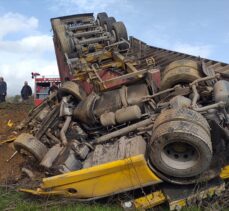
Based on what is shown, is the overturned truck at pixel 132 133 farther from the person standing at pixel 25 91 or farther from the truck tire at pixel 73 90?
the person standing at pixel 25 91

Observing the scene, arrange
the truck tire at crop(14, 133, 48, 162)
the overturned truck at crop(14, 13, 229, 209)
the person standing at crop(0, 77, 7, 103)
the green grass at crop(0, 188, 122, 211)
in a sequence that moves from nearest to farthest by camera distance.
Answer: the overturned truck at crop(14, 13, 229, 209) < the green grass at crop(0, 188, 122, 211) < the truck tire at crop(14, 133, 48, 162) < the person standing at crop(0, 77, 7, 103)

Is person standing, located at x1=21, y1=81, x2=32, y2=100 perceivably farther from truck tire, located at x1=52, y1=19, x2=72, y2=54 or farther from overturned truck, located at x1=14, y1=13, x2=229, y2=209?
overturned truck, located at x1=14, y1=13, x2=229, y2=209

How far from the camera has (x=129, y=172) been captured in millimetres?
4438

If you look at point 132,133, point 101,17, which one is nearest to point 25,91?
point 101,17

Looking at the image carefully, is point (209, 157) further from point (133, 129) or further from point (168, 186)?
point (133, 129)

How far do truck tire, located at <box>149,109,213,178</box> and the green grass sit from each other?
71 cm

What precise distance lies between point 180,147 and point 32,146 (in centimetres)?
202

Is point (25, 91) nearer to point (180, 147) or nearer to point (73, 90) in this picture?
point (73, 90)

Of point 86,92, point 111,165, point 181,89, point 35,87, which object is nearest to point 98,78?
point 86,92

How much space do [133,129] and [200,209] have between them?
1318 mm

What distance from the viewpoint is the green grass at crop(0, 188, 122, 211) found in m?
4.58

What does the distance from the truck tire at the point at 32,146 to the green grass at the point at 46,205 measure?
2.09 feet

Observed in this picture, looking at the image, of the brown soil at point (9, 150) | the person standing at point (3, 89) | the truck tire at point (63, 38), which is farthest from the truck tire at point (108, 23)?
the person standing at point (3, 89)

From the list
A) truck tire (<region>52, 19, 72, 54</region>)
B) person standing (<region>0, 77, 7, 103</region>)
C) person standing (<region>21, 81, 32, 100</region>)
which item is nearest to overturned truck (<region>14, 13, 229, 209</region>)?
truck tire (<region>52, 19, 72, 54</region>)
